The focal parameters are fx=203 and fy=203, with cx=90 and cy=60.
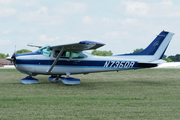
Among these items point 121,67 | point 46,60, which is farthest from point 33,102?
point 121,67

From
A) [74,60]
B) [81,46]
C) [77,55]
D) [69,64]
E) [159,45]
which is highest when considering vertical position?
[159,45]

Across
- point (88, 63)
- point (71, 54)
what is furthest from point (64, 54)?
point (88, 63)

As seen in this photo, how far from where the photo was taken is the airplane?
1109 cm

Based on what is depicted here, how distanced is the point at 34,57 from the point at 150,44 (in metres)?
7.36

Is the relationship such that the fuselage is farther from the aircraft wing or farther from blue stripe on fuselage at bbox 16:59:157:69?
the aircraft wing

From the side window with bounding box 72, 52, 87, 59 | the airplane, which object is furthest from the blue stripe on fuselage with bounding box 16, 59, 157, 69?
the side window with bounding box 72, 52, 87, 59

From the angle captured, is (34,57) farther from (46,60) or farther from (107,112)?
(107,112)

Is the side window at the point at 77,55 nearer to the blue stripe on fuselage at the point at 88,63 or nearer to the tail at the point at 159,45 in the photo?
the blue stripe on fuselage at the point at 88,63

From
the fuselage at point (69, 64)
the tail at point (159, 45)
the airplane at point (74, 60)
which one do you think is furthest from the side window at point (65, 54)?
the tail at point (159, 45)

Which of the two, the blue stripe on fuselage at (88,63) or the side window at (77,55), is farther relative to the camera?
the side window at (77,55)

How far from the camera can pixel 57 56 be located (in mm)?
10945

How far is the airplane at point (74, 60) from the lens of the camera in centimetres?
1109

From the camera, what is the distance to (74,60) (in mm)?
11781

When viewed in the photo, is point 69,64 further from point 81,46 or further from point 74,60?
point 81,46
